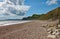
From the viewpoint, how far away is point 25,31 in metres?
5.12

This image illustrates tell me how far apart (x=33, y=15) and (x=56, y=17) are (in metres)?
0.85

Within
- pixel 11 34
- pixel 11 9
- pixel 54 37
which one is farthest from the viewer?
pixel 11 9

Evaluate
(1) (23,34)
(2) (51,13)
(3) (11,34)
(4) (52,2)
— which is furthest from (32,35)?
(4) (52,2)

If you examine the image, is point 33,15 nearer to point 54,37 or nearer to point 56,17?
point 56,17

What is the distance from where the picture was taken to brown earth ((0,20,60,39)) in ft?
15.2

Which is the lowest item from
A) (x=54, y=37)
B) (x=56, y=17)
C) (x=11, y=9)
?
(x=54, y=37)

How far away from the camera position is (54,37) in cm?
448

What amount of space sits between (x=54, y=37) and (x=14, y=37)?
3.89 feet

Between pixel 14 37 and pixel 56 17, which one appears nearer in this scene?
pixel 14 37

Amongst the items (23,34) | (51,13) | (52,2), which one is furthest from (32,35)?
(52,2)

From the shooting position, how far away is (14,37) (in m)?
4.54

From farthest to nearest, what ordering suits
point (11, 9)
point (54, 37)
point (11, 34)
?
point (11, 9), point (11, 34), point (54, 37)

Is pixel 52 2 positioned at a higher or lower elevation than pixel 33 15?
higher

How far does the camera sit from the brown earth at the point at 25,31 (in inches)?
182
